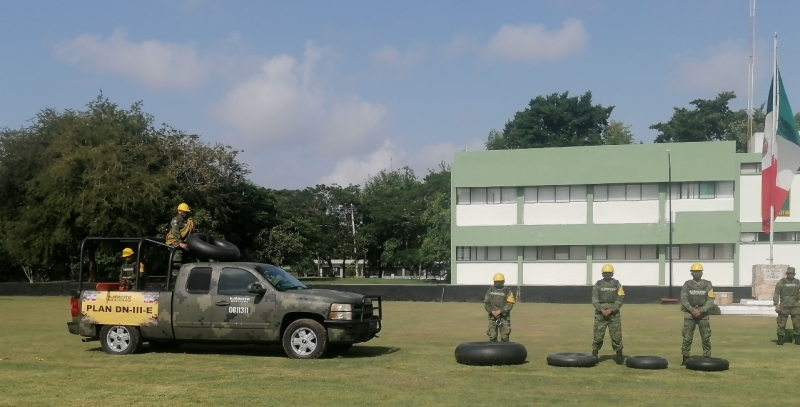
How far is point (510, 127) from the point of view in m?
112

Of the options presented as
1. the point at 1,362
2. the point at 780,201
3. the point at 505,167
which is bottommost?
the point at 1,362

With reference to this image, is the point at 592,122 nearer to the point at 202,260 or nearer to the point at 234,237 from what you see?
the point at 234,237

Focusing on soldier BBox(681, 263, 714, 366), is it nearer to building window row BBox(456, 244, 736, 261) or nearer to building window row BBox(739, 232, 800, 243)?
building window row BBox(456, 244, 736, 261)

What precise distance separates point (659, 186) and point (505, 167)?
1024 centimetres

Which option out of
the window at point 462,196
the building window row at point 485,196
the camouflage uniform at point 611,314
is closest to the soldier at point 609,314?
the camouflage uniform at point 611,314

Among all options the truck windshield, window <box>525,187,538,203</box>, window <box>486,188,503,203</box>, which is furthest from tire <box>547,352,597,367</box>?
window <box>486,188,503,203</box>

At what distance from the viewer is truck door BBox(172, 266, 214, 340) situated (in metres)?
16.5

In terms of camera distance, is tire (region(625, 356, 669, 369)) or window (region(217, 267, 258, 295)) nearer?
tire (region(625, 356, 669, 369))

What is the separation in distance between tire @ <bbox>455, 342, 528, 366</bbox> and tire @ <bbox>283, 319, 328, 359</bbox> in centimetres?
245

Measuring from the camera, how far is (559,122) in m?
106

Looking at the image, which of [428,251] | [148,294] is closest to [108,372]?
[148,294]

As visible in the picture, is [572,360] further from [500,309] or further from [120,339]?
[120,339]

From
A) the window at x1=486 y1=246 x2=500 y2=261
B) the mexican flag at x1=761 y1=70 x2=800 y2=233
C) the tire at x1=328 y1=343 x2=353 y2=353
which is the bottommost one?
the tire at x1=328 y1=343 x2=353 y2=353

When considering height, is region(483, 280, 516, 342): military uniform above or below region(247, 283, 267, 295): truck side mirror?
below
